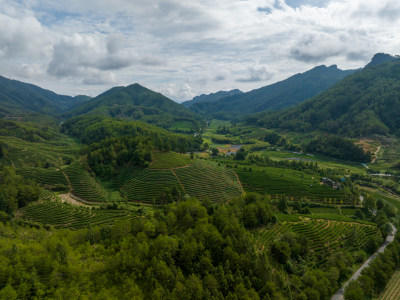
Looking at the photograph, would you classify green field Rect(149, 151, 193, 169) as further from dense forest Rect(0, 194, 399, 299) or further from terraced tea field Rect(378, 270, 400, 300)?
terraced tea field Rect(378, 270, 400, 300)

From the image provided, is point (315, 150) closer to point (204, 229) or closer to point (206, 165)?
point (206, 165)

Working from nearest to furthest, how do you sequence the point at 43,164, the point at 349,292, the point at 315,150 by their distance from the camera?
the point at 349,292 → the point at 43,164 → the point at 315,150

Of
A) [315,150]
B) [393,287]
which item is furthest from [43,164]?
[315,150]

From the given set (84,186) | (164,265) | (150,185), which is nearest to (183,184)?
(150,185)

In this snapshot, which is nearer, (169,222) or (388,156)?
(169,222)

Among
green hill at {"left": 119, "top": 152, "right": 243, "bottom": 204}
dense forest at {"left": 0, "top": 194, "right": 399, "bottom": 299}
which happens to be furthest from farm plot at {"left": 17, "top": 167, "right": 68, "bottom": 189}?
dense forest at {"left": 0, "top": 194, "right": 399, "bottom": 299}

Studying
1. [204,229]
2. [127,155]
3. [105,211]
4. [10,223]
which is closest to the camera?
[204,229]
